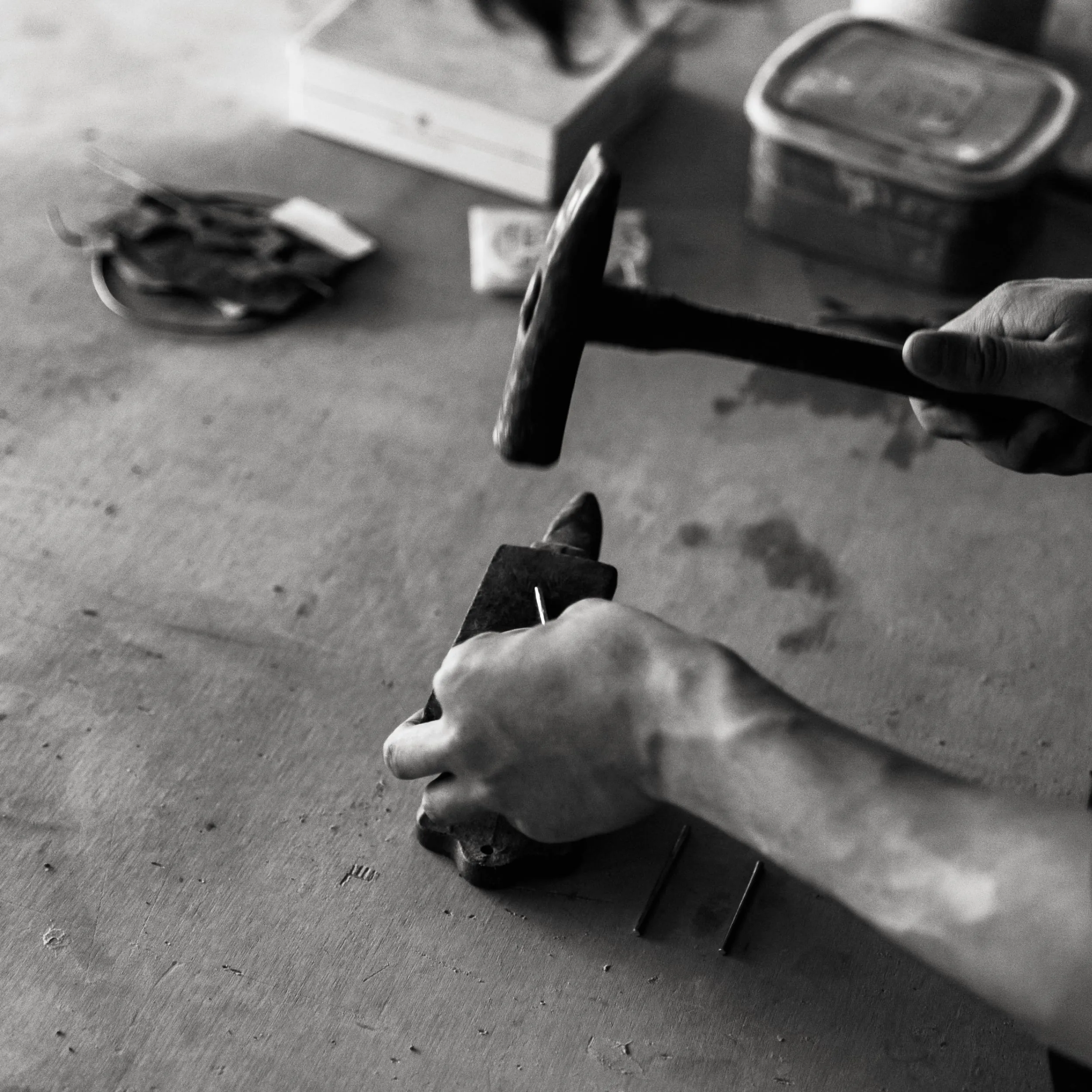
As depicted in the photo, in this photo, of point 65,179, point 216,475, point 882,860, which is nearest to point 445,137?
point 65,179

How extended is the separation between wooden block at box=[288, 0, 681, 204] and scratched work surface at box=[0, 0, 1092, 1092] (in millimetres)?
50

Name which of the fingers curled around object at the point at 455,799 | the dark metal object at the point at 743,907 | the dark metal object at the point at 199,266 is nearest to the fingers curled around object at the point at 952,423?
the dark metal object at the point at 743,907

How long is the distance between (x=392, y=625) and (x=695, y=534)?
365 mm

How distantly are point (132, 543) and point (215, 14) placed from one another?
1.31 metres

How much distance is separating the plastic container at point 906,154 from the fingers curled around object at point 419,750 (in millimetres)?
1164

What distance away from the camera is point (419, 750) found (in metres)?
1.15

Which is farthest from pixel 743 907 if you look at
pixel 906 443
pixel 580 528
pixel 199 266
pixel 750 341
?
pixel 199 266

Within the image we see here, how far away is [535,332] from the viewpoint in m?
1.13

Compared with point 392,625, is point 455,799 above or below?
above

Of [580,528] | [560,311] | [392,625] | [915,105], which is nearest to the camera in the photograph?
[560,311]

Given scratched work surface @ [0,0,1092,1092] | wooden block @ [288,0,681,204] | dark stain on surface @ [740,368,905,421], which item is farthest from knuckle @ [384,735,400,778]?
wooden block @ [288,0,681,204]

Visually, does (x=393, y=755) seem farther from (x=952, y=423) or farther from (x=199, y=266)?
(x=199, y=266)

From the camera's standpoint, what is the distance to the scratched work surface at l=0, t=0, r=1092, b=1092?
1.16 m

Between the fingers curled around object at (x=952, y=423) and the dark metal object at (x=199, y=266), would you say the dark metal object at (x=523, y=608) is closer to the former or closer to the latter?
the fingers curled around object at (x=952, y=423)
